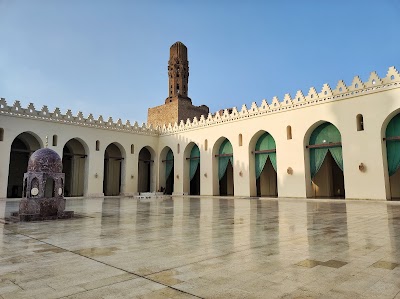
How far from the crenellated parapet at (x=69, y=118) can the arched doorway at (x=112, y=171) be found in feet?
7.79

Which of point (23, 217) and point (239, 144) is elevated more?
point (239, 144)

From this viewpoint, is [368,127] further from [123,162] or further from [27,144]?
[27,144]

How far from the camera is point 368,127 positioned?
15.4 metres

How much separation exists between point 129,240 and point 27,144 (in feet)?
65.8

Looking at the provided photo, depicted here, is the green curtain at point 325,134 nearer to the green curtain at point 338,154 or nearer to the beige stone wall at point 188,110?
the green curtain at point 338,154

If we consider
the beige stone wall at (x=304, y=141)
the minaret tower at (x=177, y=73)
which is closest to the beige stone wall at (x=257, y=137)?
the beige stone wall at (x=304, y=141)

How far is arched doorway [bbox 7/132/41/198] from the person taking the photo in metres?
21.6

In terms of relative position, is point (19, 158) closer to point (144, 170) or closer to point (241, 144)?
point (144, 170)

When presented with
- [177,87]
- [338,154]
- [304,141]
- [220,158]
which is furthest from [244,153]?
[177,87]

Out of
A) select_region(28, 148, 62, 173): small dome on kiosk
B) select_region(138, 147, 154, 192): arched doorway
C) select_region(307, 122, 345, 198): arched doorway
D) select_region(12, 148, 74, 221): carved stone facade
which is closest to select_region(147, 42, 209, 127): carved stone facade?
select_region(138, 147, 154, 192): arched doorway

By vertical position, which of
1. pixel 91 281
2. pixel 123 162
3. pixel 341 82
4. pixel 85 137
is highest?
pixel 341 82

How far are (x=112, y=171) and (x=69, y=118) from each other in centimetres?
640

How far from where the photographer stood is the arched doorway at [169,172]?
26.6 meters

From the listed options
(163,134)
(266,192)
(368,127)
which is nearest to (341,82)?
(368,127)
